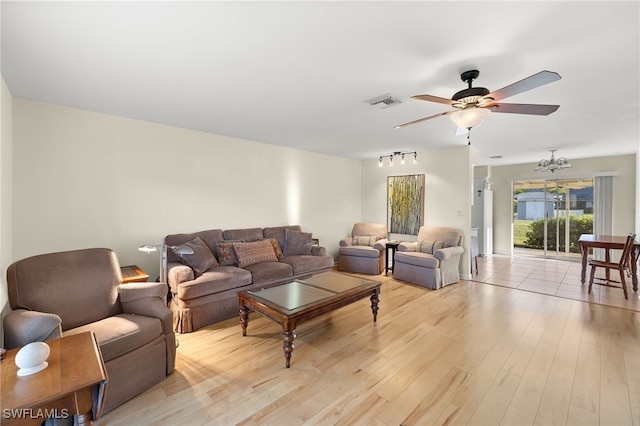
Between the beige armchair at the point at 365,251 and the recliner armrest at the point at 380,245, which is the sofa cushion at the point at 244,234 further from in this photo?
the recliner armrest at the point at 380,245

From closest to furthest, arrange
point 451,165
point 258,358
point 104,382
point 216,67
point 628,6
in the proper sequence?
point 104,382, point 628,6, point 216,67, point 258,358, point 451,165

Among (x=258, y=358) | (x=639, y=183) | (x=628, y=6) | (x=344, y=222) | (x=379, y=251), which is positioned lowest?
(x=258, y=358)

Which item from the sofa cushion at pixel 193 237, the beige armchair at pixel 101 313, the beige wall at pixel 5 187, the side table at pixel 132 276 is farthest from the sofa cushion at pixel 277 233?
the beige wall at pixel 5 187

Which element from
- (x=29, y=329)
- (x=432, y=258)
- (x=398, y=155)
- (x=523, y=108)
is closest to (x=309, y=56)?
(x=523, y=108)

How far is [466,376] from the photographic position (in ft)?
7.29

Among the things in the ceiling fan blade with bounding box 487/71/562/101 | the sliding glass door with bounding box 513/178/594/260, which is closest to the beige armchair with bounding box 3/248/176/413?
the ceiling fan blade with bounding box 487/71/562/101

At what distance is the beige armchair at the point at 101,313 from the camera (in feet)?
5.90

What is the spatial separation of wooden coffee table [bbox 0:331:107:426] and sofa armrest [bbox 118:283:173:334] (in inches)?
35.1

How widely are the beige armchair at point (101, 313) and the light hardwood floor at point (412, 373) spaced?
20cm

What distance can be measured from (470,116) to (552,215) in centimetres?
705

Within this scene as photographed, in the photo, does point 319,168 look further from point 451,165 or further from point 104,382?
point 104,382

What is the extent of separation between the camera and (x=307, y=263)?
4320mm

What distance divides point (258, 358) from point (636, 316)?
Answer: 444cm

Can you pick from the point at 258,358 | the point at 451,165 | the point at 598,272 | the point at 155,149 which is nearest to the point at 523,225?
the point at 598,272
